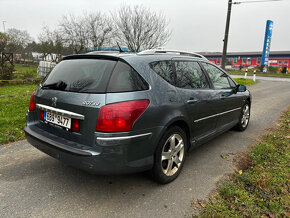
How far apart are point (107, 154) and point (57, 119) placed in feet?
2.54

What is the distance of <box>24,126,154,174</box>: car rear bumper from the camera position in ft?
6.97

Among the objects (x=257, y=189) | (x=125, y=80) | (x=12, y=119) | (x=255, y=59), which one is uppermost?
(x=255, y=59)

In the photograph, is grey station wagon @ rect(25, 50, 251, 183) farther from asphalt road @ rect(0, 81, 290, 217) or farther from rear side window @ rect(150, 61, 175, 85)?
asphalt road @ rect(0, 81, 290, 217)

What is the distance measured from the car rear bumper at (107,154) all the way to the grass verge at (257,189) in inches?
33.6

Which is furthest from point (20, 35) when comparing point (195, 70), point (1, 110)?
point (195, 70)

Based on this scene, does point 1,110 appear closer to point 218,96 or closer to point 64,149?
point 64,149

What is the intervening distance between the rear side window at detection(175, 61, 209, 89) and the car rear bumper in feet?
3.26

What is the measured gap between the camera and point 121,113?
2.14m

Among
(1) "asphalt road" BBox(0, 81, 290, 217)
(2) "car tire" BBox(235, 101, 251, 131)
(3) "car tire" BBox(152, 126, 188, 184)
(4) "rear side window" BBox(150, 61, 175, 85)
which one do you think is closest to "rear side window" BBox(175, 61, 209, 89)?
(4) "rear side window" BBox(150, 61, 175, 85)

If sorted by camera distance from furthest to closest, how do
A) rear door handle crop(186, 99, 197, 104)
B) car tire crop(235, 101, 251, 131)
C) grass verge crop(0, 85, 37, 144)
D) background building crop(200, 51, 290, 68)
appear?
background building crop(200, 51, 290, 68)
car tire crop(235, 101, 251, 131)
grass verge crop(0, 85, 37, 144)
rear door handle crop(186, 99, 197, 104)

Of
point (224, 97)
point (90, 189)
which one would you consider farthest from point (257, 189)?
point (90, 189)

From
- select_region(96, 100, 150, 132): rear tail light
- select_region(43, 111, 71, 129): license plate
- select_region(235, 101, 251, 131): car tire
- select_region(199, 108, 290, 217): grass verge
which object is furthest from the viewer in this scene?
select_region(235, 101, 251, 131): car tire

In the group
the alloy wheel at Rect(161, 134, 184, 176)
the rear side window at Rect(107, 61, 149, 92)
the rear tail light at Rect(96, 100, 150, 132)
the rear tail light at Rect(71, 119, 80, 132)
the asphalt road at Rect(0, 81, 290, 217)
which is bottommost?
the asphalt road at Rect(0, 81, 290, 217)

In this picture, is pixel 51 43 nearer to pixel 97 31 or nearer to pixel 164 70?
pixel 97 31
